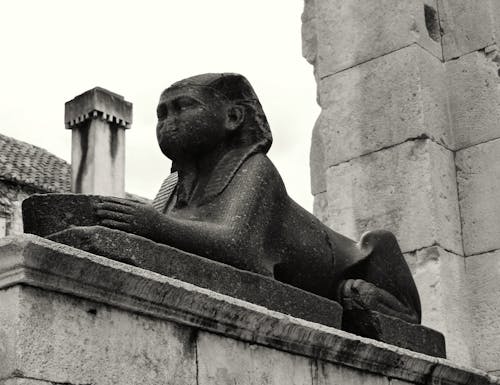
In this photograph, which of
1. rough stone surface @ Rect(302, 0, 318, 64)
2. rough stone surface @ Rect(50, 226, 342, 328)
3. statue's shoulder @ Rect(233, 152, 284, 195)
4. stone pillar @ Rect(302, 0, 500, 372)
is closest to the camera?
rough stone surface @ Rect(50, 226, 342, 328)

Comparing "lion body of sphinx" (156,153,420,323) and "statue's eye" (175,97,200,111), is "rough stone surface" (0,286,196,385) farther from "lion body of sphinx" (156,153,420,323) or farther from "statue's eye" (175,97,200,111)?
"statue's eye" (175,97,200,111)

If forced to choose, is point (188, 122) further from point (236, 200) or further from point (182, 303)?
point (182, 303)

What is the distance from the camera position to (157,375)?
3207 mm

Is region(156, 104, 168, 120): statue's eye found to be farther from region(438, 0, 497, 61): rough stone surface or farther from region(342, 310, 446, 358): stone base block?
region(438, 0, 497, 61): rough stone surface

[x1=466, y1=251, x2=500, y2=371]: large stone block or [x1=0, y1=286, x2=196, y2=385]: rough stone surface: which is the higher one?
[x1=466, y1=251, x2=500, y2=371]: large stone block

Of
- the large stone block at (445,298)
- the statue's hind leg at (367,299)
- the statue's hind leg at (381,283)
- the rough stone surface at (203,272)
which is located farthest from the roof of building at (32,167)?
the rough stone surface at (203,272)

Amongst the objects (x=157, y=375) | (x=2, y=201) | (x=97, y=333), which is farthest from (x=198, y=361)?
(x=2, y=201)

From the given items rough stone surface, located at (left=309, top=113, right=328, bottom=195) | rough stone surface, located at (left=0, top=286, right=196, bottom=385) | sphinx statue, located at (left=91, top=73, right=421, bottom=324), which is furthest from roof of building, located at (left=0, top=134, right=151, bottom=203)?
rough stone surface, located at (left=0, top=286, right=196, bottom=385)

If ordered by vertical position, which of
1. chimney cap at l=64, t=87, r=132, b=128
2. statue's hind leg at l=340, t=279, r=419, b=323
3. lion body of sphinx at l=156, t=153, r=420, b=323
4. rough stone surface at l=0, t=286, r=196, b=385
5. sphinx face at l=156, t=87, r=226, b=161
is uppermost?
chimney cap at l=64, t=87, r=132, b=128

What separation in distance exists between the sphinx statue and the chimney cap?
1442 cm

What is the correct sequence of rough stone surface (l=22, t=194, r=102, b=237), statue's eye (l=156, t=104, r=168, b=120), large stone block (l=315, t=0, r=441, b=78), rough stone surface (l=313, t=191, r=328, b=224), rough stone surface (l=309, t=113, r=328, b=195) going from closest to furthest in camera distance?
rough stone surface (l=22, t=194, r=102, b=237)
statue's eye (l=156, t=104, r=168, b=120)
large stone block (l=315, t=0, r=441, b=78)
rough stone surface (l=313, t=191, r=328, b=224)
rough stone surface (l=309, t=113, r=328, b=195)

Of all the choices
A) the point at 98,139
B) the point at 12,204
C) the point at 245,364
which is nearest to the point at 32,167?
the point at 12,204

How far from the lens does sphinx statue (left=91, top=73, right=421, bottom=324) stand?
12.8 ft

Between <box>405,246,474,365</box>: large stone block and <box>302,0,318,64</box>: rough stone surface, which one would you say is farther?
<box>302,0,318,64</box>: rough stone surface
